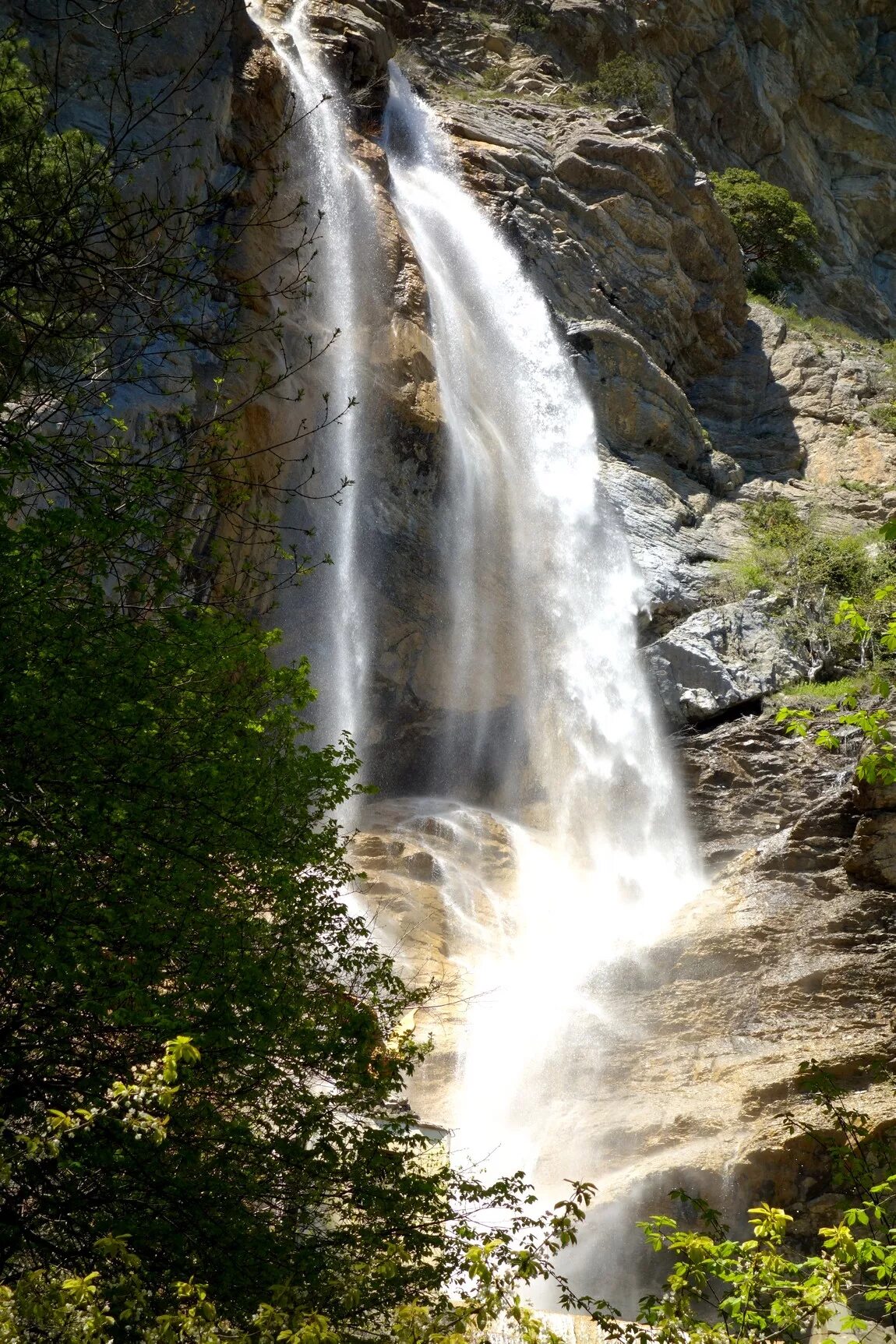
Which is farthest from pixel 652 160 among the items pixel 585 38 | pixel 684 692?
pixel 684 692

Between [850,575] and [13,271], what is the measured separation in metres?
20.8

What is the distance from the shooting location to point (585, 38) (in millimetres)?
34000

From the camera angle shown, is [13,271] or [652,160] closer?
[13,271]

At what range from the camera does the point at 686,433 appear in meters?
26.1

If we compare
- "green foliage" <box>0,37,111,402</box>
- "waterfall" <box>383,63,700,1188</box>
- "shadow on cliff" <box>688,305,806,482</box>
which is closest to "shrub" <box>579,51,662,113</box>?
"shadow on cliff" <box>688,305,806,482</box>

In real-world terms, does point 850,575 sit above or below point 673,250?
below

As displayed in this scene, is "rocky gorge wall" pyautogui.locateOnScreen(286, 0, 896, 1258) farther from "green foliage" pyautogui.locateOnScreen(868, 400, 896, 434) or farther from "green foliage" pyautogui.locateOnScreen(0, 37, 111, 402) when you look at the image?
"green foliage" pyautogui.locateOnScreen(0, 37, 111, 402)

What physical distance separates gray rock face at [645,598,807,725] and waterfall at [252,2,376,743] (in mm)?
5701

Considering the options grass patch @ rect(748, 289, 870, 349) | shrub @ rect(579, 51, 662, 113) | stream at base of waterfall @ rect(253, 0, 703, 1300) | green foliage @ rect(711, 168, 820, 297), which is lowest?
stream at base of waterfall @ rect(253, 0, 703, 1300)

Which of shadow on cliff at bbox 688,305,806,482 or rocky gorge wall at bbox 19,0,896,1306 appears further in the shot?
shadow on cliff at bbox 688,305,806,482

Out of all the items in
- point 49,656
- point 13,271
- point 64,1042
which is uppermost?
point 13,271

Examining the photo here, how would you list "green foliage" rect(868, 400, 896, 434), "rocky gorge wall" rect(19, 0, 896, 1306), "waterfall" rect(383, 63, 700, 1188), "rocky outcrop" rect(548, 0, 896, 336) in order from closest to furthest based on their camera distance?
"rocky gorge wall" rect(19, 0, 896, 1306) < "waterfall" rect(383, 63, 700, 1188) < "green foliage" rect(868, 400, 896, 434) < "rocky outcrop" rect(548, 0, 896, 336)

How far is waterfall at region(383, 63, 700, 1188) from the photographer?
12.9 m

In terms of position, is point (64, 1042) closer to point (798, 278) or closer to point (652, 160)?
point (652, 160)
